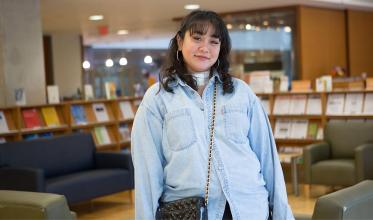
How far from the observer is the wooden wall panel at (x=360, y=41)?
11.0m

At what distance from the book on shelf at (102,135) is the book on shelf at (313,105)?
3.02 m

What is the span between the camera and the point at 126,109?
9.27 m

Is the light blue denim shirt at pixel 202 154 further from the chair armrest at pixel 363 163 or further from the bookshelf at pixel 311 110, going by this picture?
the bookshelf at pixel 311 110

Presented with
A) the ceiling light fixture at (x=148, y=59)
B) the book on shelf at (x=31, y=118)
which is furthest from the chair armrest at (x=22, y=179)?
the ceiling light fixture at (x=148, y=59)

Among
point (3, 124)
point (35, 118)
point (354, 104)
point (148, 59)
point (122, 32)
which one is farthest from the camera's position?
point (148, 59)

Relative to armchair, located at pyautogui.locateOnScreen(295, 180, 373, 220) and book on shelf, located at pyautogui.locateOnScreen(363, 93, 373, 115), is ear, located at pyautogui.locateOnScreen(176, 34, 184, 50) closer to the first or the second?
armchair, located at pyautogui.locateOnScreen(295, 180, 373, 220)

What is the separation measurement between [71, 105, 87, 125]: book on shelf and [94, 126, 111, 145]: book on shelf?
1.14 feet

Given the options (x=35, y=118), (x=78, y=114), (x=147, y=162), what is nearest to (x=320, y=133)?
(x=78, y=114)

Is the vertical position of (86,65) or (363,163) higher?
(86,65)

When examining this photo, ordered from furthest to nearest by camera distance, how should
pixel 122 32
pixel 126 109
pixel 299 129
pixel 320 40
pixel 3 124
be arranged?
pixel 122 32 < pixel 320 40 < pixel 126 109 < pixel 299 129 < pixel 3 124

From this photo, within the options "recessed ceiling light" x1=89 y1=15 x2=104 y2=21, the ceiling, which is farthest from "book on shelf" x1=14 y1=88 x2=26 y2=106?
"recessed ceiling light" x1=89 y1=15 x2=104 y2=21

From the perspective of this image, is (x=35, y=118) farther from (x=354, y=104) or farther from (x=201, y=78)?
(x=201, y=78)

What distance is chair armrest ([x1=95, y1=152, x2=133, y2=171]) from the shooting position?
23.4ft

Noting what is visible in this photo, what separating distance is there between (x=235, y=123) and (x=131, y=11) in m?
8.34
